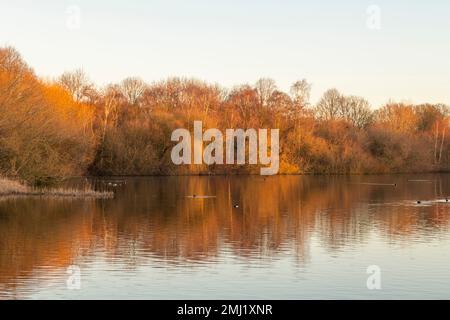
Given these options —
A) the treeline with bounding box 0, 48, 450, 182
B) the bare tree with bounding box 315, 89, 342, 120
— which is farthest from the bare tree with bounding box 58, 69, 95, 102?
the bare tree with bounding box 315, 89, 342, 120

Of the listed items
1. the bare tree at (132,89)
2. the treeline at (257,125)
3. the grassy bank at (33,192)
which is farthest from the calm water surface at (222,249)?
the bare tree at (132,89)

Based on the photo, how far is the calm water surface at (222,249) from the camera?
16.6 meters

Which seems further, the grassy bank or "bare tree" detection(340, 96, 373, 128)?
"bare tree" detection(340, 96, 373, 128)

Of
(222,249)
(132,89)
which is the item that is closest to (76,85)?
(132,89)

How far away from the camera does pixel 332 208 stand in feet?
126

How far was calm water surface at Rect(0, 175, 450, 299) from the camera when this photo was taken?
16.6m

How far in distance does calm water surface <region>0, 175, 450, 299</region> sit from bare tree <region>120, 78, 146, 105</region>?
5325 centimetres

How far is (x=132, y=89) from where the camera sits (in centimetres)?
9431

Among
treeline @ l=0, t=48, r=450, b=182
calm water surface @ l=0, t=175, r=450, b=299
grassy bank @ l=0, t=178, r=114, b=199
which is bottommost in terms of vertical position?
calm water surface @ l=0, t=175, r=450, b=299

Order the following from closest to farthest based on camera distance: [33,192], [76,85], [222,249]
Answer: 1. [222,249]
2. [33,192]
3. [76,85]

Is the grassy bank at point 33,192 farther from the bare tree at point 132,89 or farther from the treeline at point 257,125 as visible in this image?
the bare tree at point 132,89

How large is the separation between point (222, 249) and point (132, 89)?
73741mm

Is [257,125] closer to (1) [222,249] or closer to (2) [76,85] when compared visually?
(2) [76,85]

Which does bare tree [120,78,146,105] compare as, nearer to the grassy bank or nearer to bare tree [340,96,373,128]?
bare tree [340,96,373,128]
